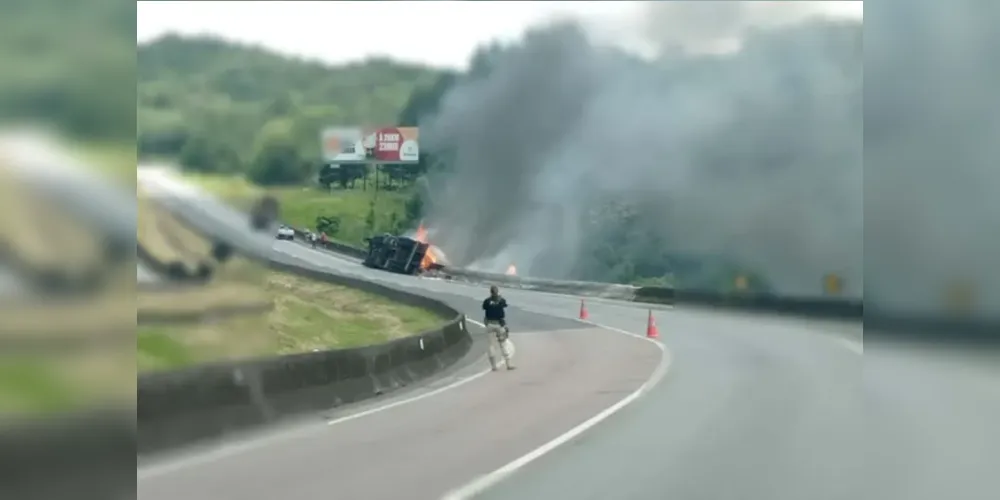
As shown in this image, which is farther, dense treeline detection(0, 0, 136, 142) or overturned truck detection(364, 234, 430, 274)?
→ overturned truck detection(364, 234, 430, 274)

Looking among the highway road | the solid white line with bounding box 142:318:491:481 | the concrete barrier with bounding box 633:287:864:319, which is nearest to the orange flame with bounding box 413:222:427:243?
the concrete barrier with bounding box 633:287:864:319

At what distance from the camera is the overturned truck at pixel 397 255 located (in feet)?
125

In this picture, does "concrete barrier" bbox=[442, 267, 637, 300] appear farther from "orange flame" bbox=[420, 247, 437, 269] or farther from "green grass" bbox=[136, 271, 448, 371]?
"green grass" bbox=[136, 271, 448, 371]

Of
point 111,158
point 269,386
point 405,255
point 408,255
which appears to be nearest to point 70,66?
point 111,158

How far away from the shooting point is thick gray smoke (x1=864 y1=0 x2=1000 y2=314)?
608 cm

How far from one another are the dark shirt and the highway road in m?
2.20

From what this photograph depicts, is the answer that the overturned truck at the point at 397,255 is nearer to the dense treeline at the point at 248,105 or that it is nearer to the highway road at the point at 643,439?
the highway road at the point at 643,439

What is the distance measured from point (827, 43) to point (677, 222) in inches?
718

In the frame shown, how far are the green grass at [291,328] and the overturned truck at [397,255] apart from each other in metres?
1.55

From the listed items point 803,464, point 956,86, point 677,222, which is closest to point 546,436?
point 803,464

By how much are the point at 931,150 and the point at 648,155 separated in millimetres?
39771

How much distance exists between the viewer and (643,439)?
13156mm

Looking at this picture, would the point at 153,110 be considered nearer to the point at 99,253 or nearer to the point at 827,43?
the point at 99,253

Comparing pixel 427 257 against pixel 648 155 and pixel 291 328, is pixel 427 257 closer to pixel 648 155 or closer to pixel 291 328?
pixel 648 155
